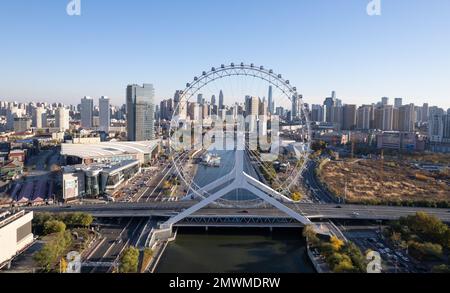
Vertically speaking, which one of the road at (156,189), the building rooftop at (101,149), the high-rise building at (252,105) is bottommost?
the road at (156,189)

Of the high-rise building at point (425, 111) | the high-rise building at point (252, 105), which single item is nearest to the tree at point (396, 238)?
the high-rise building at point (252, 105)

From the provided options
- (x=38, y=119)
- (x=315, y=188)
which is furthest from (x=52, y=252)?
(x=38, y=119)

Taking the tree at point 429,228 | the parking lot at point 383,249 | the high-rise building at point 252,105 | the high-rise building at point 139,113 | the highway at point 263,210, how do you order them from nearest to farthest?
the parking lot at point 383,249 < the tree at point 429,228 < the highway at point 263,210 < the high-rise building at point 252,105 < the high-rise building at point 139,113

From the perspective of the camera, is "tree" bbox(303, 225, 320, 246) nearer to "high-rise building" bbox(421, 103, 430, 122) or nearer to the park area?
the park area

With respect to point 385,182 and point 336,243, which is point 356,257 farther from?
point 385,182

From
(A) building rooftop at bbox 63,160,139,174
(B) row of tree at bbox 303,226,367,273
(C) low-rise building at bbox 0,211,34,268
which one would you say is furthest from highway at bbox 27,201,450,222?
(A) building rooftop at bbox 63,160,139,174

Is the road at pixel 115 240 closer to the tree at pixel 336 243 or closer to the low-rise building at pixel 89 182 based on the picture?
the low-rise building at pixel 89 182
